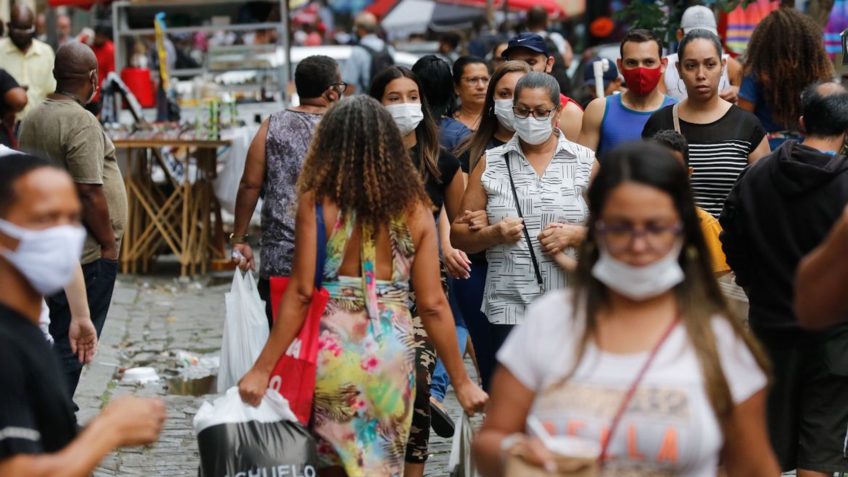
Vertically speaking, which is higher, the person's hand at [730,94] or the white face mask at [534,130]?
the white face mask at [534,130]

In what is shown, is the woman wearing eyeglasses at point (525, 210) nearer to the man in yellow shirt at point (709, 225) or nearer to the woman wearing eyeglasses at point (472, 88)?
the man in yellow shirt at point (709, 225)

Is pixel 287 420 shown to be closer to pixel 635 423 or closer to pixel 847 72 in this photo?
pixel 635 423

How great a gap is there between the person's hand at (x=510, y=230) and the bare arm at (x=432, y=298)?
3.86ft

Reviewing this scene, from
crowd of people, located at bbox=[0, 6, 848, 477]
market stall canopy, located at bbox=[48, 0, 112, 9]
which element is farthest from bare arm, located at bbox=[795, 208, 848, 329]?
market stall canopy, located at bbox=[48, 0, 112, 9]

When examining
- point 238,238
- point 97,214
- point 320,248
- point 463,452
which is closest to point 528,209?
point 463,452

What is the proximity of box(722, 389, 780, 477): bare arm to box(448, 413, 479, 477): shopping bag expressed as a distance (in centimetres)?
186

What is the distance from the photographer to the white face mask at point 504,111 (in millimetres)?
6980

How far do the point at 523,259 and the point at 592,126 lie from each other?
56.9 inches

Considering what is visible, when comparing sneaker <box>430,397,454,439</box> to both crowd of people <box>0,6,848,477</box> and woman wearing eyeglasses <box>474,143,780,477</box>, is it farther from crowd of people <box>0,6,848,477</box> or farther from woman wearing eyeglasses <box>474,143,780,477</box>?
woman wearing eyeglasses <box>474,143,780,477</box>

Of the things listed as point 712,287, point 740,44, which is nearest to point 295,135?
point 712,287

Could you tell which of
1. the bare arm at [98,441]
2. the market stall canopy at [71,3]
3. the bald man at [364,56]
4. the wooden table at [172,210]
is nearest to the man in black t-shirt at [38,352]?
the bare arm at [98,441]

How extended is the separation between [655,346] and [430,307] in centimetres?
172

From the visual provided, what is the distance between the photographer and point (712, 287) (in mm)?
3428

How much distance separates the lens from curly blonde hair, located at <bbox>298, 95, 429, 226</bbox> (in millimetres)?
4848
